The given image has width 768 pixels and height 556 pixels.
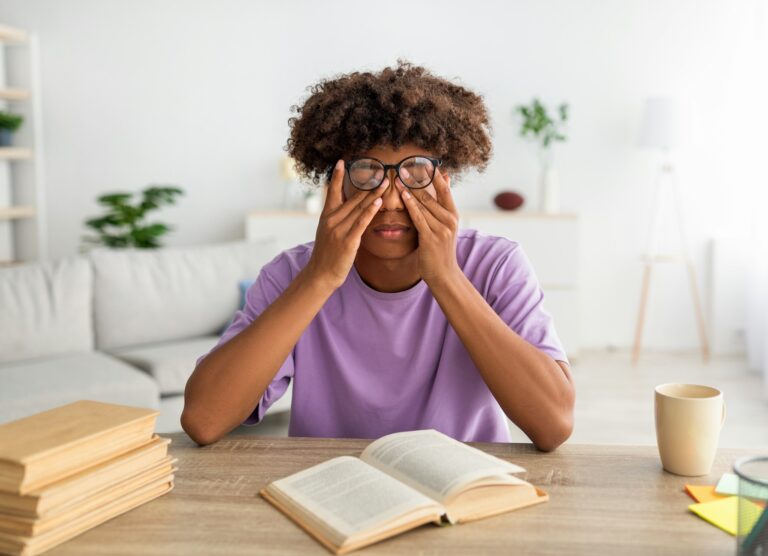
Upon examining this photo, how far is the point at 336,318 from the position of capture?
159cm

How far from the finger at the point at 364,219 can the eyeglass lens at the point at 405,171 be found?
4 cm

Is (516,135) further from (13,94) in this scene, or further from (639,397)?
(13,94)

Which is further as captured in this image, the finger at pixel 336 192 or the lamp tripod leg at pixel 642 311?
the lamp tripod leg at pixel 642 311

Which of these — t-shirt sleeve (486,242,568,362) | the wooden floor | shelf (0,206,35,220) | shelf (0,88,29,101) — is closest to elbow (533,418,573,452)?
t-shirt sleeve (486,242,568,362)

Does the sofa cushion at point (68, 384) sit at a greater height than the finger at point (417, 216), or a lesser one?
lesser

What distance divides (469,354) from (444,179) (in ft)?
0.97

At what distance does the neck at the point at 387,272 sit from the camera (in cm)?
157

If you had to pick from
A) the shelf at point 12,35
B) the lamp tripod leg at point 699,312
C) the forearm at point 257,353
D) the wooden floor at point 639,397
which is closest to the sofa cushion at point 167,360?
the wooden floor at point 639,397

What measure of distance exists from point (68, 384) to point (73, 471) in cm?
222

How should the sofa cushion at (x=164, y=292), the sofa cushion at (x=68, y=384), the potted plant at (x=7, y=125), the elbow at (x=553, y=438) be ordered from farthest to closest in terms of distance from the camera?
the potted plant at (x=7, y=125)
the sofa cushion at (x=164, y=292)
the sofa cushion at (x=68, y=384)
the elbow at (x=553, y=438)

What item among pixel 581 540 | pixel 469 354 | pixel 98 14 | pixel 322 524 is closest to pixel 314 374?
pixel 469 354

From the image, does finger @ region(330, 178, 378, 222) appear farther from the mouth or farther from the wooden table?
the wooden table

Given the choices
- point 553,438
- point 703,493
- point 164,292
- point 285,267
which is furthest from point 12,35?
point 703,493

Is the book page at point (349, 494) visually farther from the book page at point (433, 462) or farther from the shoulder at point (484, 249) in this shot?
the shoulder at point (484, 249)
